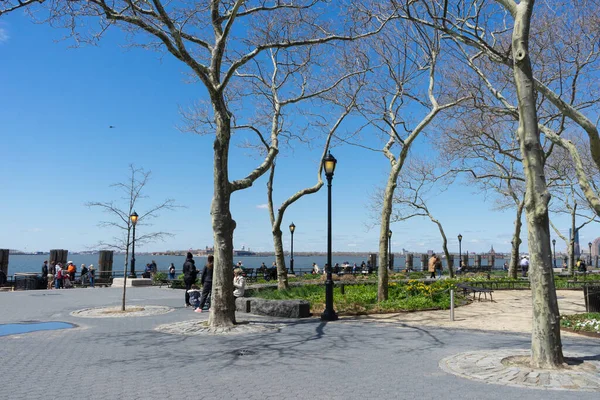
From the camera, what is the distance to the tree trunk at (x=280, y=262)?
63.2ft

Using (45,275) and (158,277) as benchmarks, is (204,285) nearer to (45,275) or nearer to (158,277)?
(158,277)

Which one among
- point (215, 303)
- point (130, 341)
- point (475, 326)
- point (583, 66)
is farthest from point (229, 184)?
point (583, 66)

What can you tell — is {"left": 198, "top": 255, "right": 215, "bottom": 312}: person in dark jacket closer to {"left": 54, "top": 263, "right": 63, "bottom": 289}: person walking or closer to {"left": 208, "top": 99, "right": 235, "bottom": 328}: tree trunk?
{"left": 208, "top": 99, "right": 235, "bottom": 328}: tree trunk

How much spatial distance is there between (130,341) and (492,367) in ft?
21.0

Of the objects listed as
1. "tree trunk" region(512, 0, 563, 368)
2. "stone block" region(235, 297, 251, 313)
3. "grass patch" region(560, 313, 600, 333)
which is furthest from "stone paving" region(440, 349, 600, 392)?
"stone block" region(235, 297, 251, 313)

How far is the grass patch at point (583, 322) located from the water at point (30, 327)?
37.8 feet

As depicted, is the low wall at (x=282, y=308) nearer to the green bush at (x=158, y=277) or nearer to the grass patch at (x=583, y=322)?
the grass patch at (x=583, y=322)

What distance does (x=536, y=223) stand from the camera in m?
7.10

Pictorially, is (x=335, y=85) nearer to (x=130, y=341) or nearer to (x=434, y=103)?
(x=434, y=103)

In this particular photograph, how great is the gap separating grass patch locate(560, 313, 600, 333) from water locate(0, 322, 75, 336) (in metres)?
11.5

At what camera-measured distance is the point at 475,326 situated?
11.7 meters

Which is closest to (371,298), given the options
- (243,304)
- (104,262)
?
(243,304)

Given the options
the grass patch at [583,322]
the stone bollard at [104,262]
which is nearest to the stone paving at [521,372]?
the grass patch at [583,322]

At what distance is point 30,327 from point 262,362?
6807mm
